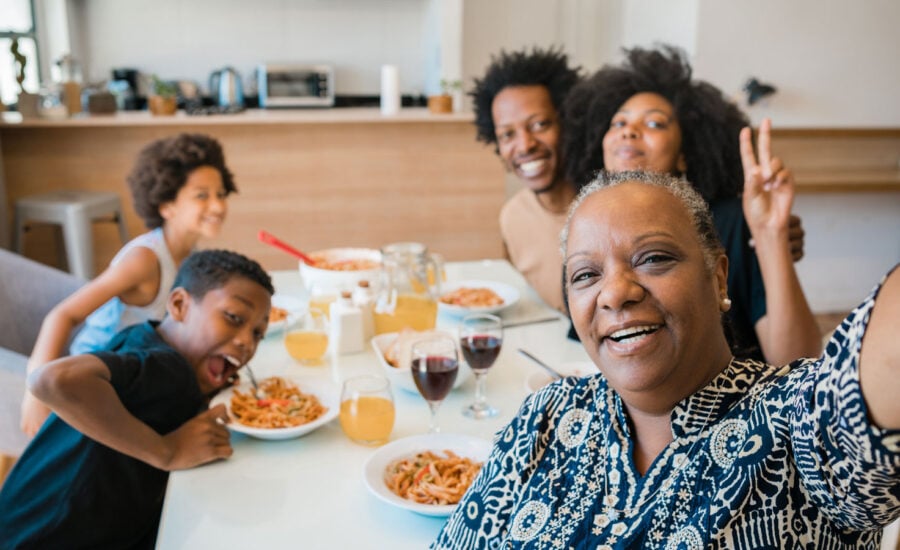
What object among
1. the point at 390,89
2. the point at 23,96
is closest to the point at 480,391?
the point at 390,89

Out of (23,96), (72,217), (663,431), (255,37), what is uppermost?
(255,37)

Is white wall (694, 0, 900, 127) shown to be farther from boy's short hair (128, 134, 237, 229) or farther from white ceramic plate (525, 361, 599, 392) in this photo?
white ceramic plate (525, 361, 599, 392)

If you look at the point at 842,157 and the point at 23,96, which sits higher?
the point at 23,96

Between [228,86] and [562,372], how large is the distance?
419 centimetres

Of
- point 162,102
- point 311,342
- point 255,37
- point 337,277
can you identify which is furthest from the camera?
point 255,37

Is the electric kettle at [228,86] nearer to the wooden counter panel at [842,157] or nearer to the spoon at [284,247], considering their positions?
the spoon at [284,247]

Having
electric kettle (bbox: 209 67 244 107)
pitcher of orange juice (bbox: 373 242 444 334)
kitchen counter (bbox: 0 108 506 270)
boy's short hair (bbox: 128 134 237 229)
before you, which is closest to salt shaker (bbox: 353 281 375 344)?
pitcher of orange juice (bbox: 373 242 444 334)

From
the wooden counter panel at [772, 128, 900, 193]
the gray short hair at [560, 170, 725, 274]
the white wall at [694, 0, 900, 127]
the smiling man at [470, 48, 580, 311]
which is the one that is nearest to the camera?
the gray short hair at [560, 170, 725, 274]

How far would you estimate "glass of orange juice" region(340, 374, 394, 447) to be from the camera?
1.38 metres

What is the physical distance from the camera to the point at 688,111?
204 centimetres

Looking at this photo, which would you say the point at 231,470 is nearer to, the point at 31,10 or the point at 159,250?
the point at 159,250

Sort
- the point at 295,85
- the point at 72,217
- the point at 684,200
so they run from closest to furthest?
the point at 684,200 → the point at 72,217 → the point at 295,85

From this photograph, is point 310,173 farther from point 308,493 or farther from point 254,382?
point 308,493

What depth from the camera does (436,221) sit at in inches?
183
